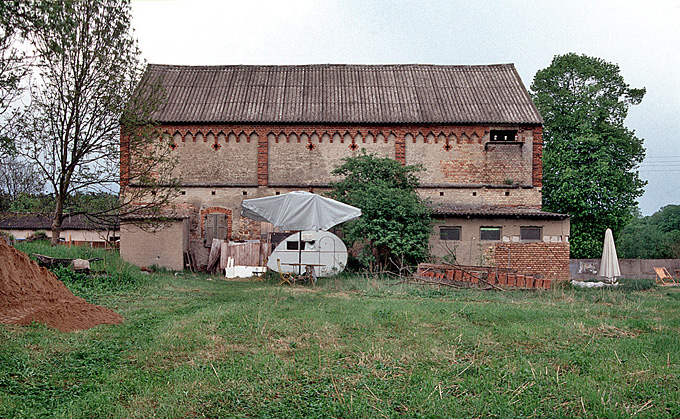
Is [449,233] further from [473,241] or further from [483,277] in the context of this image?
[483,277]

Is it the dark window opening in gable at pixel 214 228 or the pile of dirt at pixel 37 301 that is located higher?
the dark window opening in gable at pixel 214 228

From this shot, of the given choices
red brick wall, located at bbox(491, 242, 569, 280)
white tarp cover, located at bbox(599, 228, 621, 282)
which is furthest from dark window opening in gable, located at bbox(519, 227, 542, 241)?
white tarp cover, located at bbox(599, 228, 621, 282)

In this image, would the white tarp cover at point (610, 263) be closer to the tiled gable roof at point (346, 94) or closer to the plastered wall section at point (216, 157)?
the tiled gable roof at point (346, 94)

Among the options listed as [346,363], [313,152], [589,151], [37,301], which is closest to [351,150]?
[313,152]

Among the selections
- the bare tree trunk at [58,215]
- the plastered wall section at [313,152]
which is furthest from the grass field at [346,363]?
the plastered wall section at [313,152]

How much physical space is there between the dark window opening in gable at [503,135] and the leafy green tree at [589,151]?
20.7ft

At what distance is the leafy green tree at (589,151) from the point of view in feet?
91.0

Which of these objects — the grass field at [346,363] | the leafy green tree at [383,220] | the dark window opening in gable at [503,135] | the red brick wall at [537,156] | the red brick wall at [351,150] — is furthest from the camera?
the dark window opening in gable at [503,135]

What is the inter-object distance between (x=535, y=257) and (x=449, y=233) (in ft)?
12.0

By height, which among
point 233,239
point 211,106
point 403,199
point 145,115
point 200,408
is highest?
point 211,106

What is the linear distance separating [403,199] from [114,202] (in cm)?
985

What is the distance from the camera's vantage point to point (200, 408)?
455cm

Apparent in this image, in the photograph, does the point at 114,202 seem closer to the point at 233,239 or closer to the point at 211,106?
the point at 233,239

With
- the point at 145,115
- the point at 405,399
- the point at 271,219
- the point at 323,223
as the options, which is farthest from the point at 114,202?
the point at 405,399
